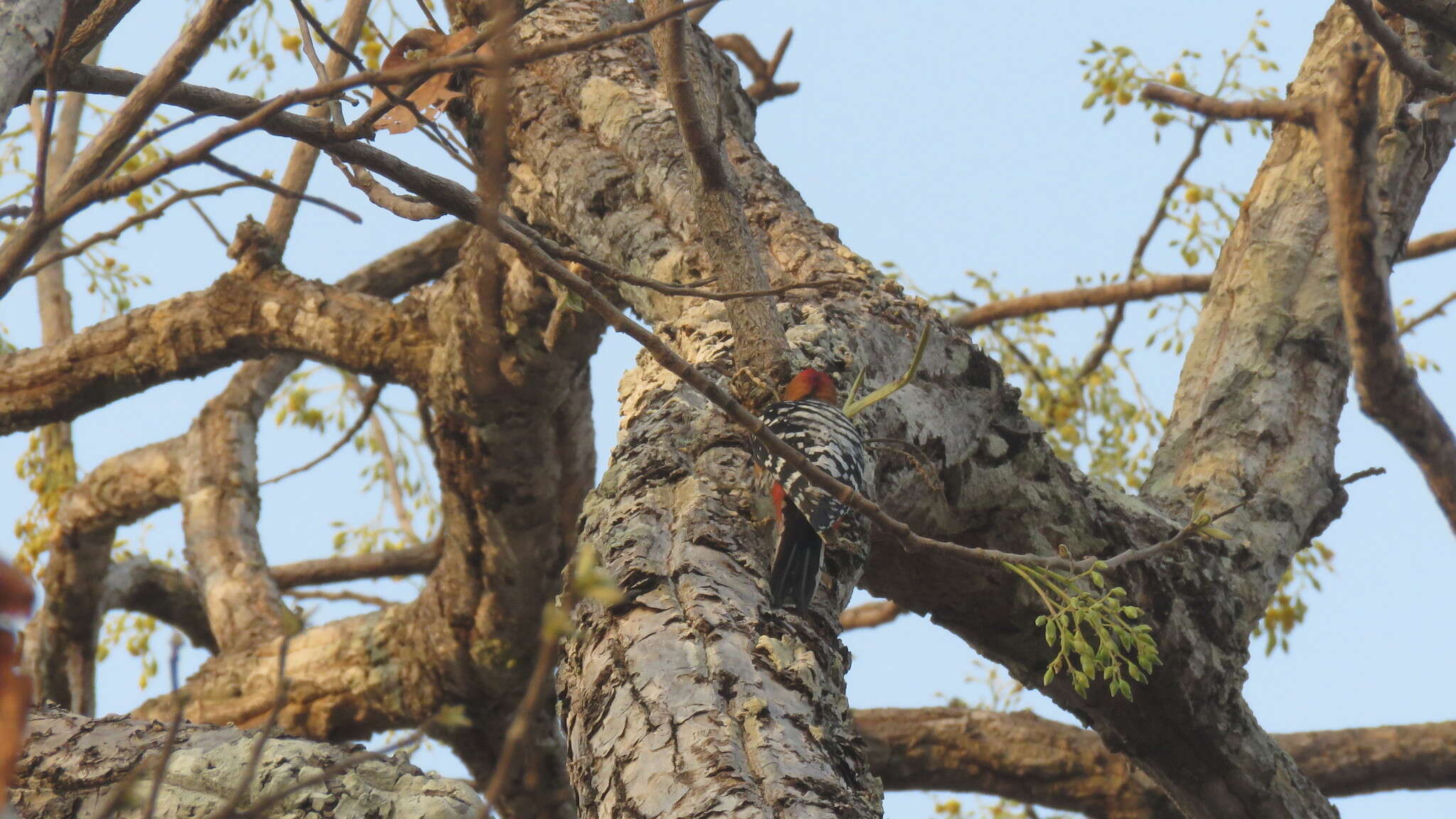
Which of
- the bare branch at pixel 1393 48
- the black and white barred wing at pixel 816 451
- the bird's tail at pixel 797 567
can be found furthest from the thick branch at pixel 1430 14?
the bird's tail at pixel 797 567

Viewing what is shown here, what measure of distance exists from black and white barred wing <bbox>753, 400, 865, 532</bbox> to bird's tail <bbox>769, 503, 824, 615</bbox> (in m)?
0.03

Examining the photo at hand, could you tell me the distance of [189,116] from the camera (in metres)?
1.50

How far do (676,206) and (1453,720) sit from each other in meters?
3.37

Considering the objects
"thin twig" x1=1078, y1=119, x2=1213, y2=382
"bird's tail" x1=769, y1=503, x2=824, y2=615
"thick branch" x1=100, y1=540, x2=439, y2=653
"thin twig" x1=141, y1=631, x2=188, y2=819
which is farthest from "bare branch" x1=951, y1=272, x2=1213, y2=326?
"thin twig" x1=141, y1=631, x2=188, y2=819

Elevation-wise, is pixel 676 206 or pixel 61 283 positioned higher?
pixel 61 283

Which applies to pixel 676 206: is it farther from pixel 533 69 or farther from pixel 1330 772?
pixel 1330 772

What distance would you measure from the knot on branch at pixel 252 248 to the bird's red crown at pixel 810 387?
2819mm

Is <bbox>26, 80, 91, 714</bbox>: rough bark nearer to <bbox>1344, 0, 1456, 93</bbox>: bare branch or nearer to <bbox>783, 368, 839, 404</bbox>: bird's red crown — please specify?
<bbox>783, 368, 839, 404</bbox>: bird's red crown

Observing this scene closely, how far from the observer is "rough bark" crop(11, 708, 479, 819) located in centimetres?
171

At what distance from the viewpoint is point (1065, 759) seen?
15.0 ft

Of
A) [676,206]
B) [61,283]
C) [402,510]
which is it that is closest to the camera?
[676,206]

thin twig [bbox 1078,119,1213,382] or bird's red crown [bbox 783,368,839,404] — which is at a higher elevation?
thin twig [bbox 1078,119,1213,382]

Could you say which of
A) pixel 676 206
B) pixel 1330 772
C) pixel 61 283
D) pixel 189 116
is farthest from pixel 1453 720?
pixel 61 283

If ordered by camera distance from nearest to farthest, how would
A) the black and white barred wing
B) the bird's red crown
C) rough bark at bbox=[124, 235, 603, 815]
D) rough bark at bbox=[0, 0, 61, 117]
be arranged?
rough bark at bbox=[0, 0, 61, 117]
the black and white barred wing
the bird's red crown
rough bark at bbox=[124, 235, 603, 815]
